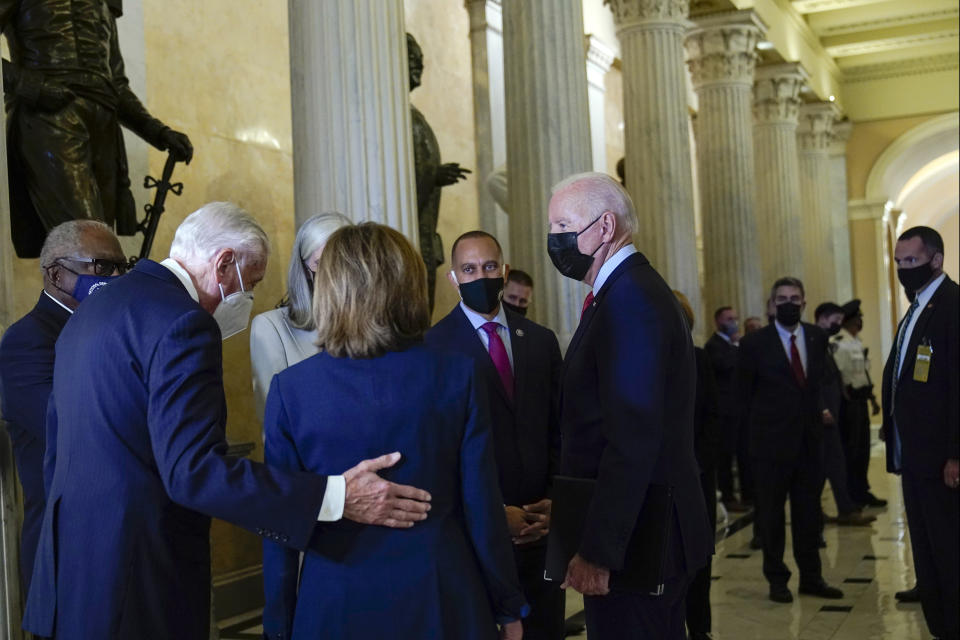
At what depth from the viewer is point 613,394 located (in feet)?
10.2

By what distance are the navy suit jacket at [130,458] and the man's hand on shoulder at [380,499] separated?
0.29m

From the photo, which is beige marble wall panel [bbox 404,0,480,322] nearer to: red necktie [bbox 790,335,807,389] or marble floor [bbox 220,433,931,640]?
marble floor [bbox 220,433,931,640]

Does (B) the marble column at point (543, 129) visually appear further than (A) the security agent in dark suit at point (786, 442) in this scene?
Yes

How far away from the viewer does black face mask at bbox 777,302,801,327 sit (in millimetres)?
7102

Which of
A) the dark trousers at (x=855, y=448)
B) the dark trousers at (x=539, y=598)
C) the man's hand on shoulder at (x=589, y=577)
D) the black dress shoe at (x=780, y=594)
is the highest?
the man's hand on shoulder at (x=589, y=577)

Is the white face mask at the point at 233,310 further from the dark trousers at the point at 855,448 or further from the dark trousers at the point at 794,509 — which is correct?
the dark trousers at the point at 855,448

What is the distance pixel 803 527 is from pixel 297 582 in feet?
16.0

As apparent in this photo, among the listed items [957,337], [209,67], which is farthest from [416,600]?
[209,67]

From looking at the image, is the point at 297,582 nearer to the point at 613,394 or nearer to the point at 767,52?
the point at 613,394

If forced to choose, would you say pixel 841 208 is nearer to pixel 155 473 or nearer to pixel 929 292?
pixel 929 292

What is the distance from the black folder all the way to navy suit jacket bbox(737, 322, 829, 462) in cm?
387

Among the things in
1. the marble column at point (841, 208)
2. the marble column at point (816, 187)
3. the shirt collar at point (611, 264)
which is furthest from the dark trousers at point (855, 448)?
the marble column at point (841, 208)

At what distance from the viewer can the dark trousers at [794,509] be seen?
6805 mm

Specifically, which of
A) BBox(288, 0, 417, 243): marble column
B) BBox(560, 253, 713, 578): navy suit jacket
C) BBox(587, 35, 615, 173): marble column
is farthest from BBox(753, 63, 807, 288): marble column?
BBox(560, 253, 713, 578): navy suit jacket
